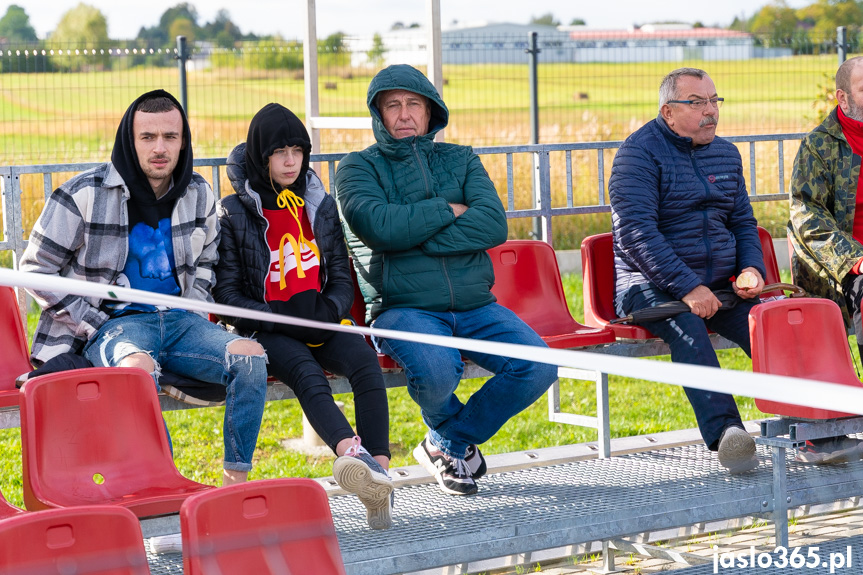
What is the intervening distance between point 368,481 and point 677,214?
1.94 m

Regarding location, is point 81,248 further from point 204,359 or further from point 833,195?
point 833,195

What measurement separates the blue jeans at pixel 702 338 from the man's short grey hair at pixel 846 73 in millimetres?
1091

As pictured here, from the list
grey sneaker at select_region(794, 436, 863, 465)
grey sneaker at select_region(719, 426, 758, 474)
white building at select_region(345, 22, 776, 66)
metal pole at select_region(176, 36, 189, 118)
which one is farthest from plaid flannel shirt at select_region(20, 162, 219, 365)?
white building at select_region(345, 22, 776, 66)

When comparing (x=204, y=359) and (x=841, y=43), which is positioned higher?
(x=841, y=43)

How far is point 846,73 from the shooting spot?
489 centimetres

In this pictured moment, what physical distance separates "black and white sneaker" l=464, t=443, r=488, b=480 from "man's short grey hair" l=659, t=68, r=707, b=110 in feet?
5.52

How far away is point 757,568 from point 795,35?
10.1 meters

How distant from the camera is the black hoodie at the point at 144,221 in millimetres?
3848

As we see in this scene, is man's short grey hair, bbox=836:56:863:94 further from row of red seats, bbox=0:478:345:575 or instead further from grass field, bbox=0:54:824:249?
grass field, bbox=0:54:824:249

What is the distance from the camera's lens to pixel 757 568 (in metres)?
3.87

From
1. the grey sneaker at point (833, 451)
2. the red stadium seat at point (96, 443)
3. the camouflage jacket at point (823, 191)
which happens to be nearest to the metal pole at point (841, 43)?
the camouflage jacket at point (823, 191)

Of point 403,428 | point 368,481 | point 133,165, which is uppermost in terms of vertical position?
point 133,165

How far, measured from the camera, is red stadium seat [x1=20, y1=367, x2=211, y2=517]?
3096mm

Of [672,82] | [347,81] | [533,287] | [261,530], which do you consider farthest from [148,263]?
[347,81]
